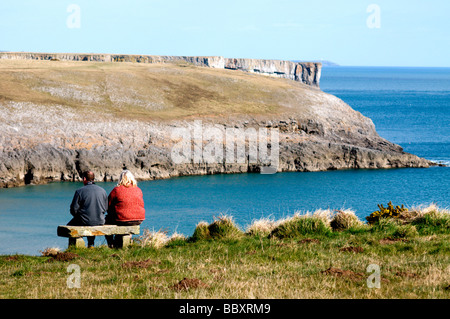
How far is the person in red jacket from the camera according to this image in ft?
47.5

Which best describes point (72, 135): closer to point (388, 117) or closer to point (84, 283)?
point (84, 283)

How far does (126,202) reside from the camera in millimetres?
14570

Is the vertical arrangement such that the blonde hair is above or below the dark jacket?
above

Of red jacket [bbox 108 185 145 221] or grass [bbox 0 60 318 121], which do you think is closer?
red jacket [bbox 108 185 145 221]

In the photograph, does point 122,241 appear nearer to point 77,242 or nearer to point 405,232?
point 77,242

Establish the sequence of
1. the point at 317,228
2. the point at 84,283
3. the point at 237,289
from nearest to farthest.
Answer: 1. the point at 237,289
2. the point at 84,283
3. the point at 317,228

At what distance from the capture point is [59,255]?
13.4 metres

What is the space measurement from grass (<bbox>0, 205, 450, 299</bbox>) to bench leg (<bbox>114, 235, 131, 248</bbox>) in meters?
0.21

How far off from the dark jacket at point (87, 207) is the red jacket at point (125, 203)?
0.35m

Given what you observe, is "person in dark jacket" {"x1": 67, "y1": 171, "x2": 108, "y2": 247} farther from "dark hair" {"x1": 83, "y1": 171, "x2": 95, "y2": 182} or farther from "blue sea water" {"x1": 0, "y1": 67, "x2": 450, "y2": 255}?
"blue sea water" {"x1": 0, "y1": 67, "x2": 450, "y2": 255}

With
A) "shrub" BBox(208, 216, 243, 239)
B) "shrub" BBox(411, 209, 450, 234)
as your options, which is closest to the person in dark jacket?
"shrub" BBox(208, 216, 243, 239)

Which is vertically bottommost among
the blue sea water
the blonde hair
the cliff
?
the blue sea water
